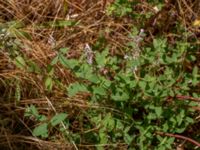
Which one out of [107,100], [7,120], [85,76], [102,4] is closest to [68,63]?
[85,76]

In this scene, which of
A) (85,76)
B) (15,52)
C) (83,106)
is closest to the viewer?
(85,76)

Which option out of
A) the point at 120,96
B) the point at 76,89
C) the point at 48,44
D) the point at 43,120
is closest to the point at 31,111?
the point at 43,120

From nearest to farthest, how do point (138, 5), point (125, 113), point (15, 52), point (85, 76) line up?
1. point (85, 76)
2. point (125, 113)
3. point (15, 52)
4. point (138, 5)

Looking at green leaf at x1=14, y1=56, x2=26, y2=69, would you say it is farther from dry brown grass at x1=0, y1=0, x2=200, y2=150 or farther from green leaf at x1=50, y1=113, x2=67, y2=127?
green leaf at x1=50, y1=113, x2=67, y2=127

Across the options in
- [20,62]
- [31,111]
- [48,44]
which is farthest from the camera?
[48,44]

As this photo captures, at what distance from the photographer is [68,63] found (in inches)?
88.1

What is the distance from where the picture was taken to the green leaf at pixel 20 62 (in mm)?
2609

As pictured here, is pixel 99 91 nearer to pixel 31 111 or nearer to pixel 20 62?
pixel 31 111

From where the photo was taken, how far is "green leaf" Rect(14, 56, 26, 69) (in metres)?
2.61

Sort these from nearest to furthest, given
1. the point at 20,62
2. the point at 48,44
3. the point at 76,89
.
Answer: the point at 76,89, the point at 20,62, the point at 48,44

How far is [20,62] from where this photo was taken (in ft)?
8.59

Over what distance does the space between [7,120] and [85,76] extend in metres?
0.56

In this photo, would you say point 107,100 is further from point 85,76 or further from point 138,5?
point 138,5

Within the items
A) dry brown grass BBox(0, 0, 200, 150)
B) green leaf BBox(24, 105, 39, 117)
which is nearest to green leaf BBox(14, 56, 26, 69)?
dry brown grass BBox(0, 0, 200, 150)
